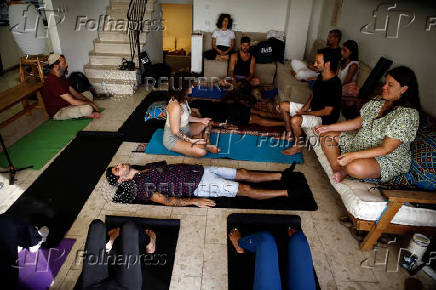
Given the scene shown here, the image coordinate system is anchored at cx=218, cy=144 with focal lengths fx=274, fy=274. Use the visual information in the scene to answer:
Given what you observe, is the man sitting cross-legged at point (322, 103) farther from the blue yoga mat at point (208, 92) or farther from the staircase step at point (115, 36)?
the staircase step at point (115, 36)

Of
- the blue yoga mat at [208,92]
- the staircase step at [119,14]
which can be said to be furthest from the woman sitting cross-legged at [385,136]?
the staircase step at [119,14]

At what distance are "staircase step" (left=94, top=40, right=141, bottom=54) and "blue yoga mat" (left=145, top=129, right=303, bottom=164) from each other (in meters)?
2.83

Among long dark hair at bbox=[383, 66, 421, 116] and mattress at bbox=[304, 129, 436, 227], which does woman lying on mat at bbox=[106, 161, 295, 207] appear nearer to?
mattress at bbox=[304, 129, 436, 227]

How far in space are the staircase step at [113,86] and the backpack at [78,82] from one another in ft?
0.75

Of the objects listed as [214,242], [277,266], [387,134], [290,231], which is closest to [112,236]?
[214,242]

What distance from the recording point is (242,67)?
17.3ft

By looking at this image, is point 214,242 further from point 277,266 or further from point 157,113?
point 157,113

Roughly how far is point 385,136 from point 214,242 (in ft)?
5.50

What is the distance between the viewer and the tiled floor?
204 centimetres

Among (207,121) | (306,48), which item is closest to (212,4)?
(306,48)

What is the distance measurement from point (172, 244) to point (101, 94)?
3.84m

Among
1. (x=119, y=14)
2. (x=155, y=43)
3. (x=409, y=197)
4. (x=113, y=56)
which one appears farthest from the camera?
(x=155, y=43)

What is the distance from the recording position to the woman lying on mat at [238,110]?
4070 mm

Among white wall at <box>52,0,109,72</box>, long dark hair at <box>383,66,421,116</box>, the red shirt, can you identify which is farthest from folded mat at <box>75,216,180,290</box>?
white wall at <box>52,0,109,72</box>
